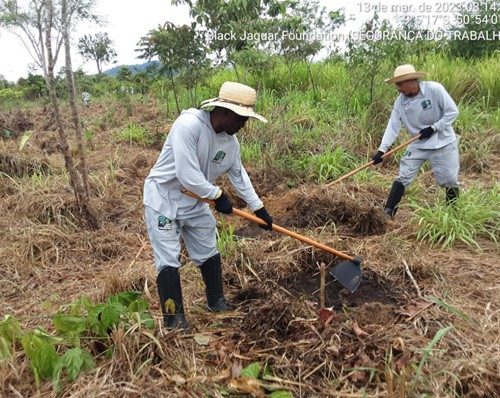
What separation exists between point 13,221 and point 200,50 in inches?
153

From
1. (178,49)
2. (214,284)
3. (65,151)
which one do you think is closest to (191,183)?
(214,284)

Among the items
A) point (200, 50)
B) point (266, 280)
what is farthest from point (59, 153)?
point (266, 280)

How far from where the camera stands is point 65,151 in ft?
13.8

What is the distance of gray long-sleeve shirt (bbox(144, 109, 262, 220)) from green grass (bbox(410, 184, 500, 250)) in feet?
7.07

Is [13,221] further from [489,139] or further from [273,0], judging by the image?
[489,139]

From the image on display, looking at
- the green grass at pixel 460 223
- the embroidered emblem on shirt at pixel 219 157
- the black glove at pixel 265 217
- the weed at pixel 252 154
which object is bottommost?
the green grass at pixel 460 223

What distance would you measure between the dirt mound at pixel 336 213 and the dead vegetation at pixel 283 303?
0.01 meters

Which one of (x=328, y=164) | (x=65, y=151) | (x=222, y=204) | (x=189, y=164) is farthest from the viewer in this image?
(x=328, y=164)

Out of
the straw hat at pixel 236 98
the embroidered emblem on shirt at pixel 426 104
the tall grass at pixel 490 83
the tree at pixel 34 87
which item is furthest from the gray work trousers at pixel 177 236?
the tree at pixel 34 87

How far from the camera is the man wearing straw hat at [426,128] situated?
14.2 feet

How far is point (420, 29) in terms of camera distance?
7.89 m

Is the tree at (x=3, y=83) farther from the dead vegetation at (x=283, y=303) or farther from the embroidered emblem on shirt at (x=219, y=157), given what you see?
the embroidered emblem on shirt at (x=219, y=157)

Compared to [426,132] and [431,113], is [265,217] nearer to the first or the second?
[426,132]

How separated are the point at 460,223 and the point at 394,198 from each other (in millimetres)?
733
